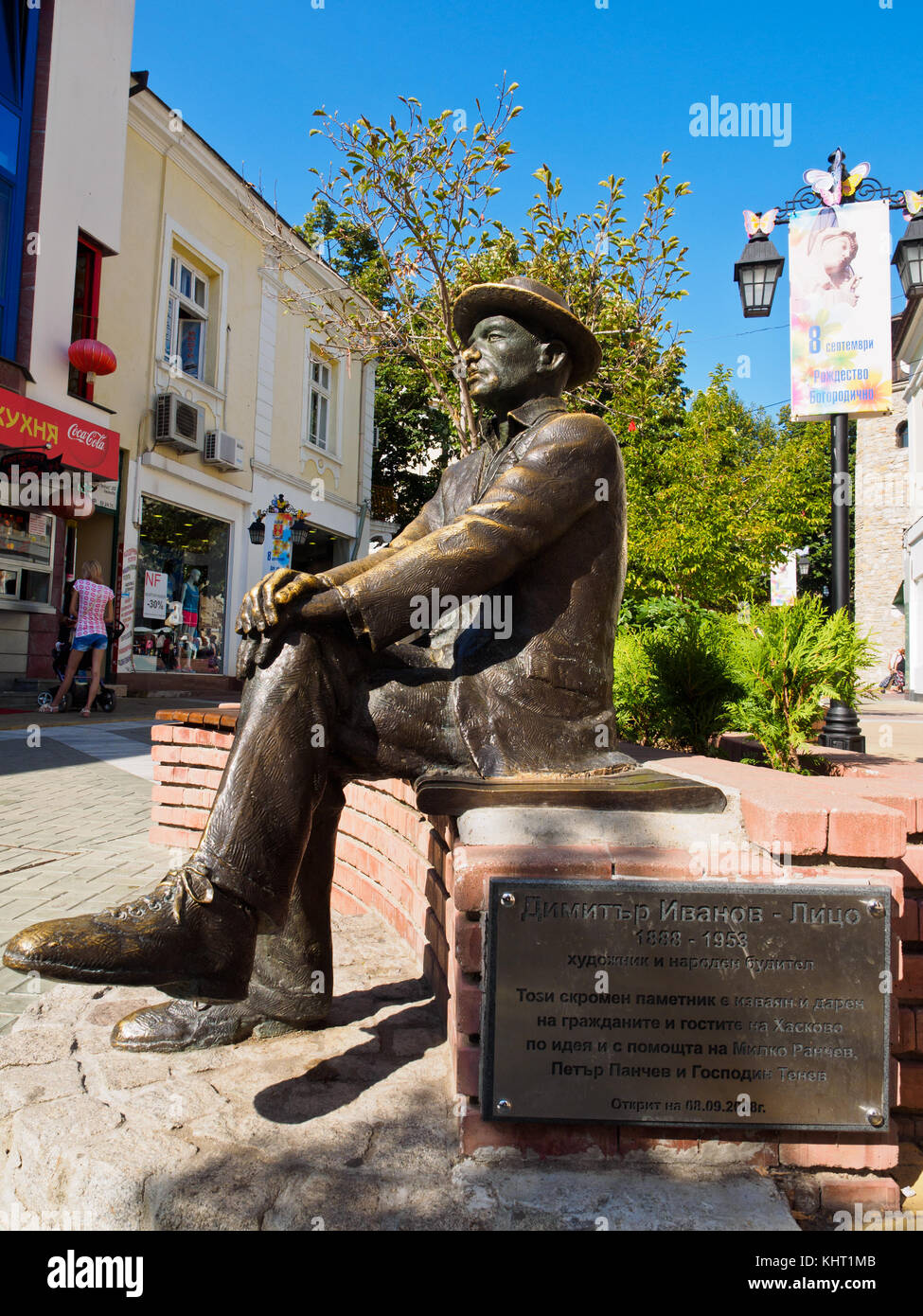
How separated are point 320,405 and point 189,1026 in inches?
806

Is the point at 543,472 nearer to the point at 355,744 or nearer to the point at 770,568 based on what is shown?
the point at 355,744

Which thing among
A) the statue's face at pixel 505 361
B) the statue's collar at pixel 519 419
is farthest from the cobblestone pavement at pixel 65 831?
the statue's face at pixel 505 361

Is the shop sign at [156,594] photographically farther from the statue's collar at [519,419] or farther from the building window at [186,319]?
the statue's collar at [519,419]

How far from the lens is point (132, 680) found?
14.4 m

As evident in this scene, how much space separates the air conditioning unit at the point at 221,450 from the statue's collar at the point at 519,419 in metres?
14.5

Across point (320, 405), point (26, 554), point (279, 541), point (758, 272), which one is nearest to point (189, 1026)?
point (758, 272)

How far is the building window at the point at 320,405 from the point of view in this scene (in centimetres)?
2064

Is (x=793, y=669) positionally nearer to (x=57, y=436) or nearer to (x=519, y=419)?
(x=519, y=419)

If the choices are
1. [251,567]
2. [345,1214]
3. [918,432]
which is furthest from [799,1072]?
[918,432]

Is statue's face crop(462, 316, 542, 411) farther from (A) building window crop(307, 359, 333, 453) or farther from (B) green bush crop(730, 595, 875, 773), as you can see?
(A) building window crop(307, 359, 333, 453)

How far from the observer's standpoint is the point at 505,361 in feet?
8.30

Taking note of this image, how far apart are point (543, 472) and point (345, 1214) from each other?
166cm

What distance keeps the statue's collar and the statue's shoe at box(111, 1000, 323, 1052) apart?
68.9 inches

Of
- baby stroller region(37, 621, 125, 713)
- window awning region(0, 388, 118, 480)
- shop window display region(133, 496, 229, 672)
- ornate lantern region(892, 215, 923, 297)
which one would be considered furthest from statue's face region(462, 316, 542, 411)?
shop window display region(133, 496, 229, 672)
